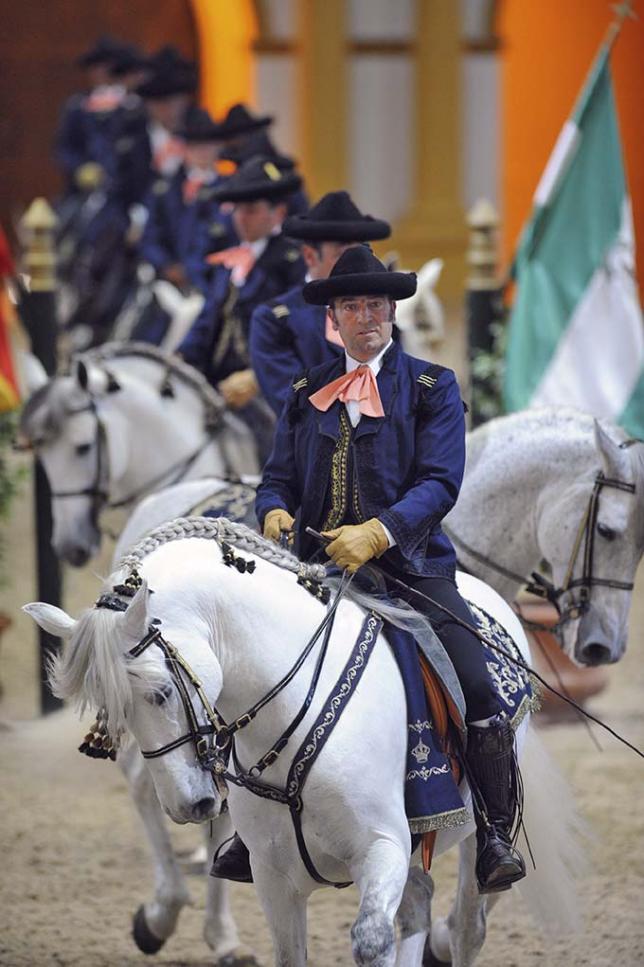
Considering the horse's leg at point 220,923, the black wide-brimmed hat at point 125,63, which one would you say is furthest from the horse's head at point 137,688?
the black wide-brimmed hat at point 125,63

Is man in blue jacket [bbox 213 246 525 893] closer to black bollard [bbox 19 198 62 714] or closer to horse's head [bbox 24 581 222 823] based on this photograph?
horse's head [bbox 24 581 222 823]

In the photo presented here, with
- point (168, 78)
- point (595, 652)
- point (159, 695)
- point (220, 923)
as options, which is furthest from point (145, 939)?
point (168, 78)

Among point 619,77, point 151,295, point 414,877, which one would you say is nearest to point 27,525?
point 151,295

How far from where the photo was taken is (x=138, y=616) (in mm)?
4090

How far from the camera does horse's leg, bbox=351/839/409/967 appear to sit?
431cm

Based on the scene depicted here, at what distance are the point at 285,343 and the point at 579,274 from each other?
7.78 ft

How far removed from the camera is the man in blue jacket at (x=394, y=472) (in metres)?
4.79

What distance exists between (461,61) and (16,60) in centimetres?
507

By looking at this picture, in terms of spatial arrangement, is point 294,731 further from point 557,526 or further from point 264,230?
point 264,230

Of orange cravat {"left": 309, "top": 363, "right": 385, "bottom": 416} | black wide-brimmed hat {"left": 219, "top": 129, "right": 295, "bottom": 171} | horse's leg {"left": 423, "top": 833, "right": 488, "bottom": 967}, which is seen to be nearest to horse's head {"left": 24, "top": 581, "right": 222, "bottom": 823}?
orange cravat {"left": 309, "top": 363, "right": 385, "bottom": 416}

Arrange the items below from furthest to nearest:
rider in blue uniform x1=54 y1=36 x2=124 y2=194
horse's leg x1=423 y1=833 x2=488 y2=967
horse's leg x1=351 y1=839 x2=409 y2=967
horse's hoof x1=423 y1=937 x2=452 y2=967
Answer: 1. rider in blue uniform x1=54 y1=36 x2=124 y2=194
2. horse's hoof x1=423 y1=937 x2=452 y2=967
3. horse's leg x1=423 y1=833 x2=488 y2=967
4. horse's leg x1=351 y1=839 x2=409 y2=967

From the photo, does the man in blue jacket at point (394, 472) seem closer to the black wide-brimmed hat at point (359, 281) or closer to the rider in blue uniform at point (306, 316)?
the black wide-brimmed hat at point (359, 281)

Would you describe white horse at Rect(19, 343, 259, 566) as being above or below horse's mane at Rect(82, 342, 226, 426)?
below

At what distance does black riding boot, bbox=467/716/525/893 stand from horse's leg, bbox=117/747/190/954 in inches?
65.3
